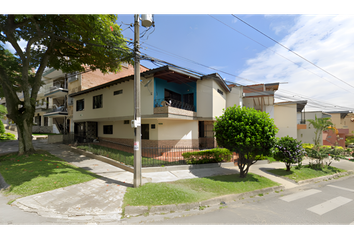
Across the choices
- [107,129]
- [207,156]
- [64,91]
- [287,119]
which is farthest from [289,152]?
[64,91]

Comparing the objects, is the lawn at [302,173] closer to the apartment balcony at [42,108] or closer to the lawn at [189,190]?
the lawn at [189,190]

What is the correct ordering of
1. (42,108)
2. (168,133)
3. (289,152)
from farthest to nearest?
(42,108) < (168,133) < (289,152)

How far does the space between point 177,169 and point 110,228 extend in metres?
Answer: 5.68

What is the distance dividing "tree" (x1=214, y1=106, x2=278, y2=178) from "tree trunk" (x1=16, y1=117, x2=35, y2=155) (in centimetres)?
1253

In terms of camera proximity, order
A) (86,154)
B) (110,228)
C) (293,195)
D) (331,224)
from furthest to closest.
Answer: (86,154) < (293,195) < (331,224) < (110,228)

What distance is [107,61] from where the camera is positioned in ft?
38.5

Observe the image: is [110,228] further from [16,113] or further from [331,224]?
[16,113]

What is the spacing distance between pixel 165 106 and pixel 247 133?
648 centimetres

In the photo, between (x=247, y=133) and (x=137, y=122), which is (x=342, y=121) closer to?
(x=247, y=133)

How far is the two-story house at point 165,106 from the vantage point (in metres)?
13.0

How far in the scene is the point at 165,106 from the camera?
12242 mm

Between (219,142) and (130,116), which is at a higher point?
(130,116)

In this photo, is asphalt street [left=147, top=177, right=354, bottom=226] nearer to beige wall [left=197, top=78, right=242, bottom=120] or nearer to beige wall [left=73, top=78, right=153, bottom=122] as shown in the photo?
beige wall [left=197, top=78, right=242, bottom=120]

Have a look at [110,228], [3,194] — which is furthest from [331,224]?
[3,194]
